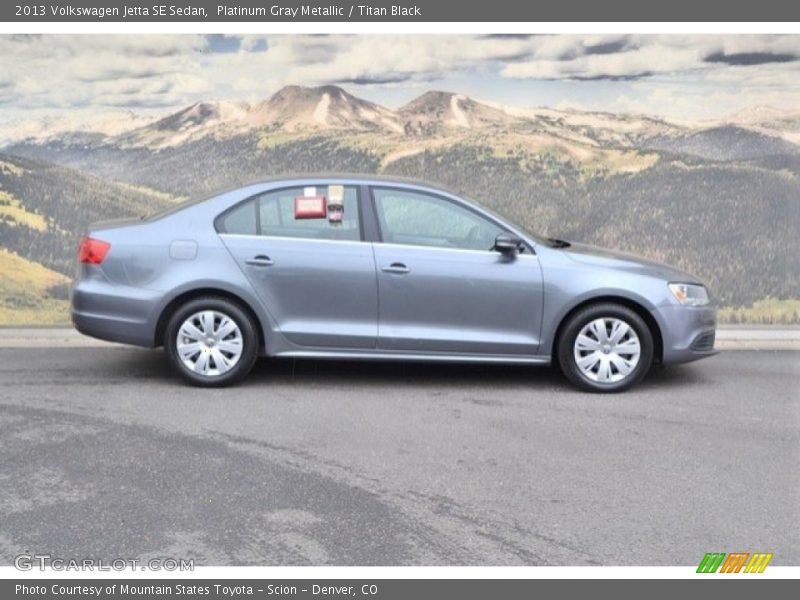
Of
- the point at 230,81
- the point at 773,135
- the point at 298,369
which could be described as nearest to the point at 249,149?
the point at 230,81

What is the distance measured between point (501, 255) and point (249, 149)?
449 cm

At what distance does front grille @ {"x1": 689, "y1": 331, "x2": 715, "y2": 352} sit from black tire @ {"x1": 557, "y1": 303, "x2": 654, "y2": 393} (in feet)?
1.14

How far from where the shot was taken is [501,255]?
7195 mm

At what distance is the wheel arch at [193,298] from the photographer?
7141 millimetres

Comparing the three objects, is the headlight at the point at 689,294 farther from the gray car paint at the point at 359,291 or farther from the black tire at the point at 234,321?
the black tire at the point at 234,321

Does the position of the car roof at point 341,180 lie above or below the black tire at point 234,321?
above

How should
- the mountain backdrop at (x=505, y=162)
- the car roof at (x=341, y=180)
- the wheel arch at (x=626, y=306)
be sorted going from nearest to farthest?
1. the wheel arch at (x=626, y=306)
2. the car roof at (x=341, y=180)
3. the mountain backdrop at (x=505, y=162)

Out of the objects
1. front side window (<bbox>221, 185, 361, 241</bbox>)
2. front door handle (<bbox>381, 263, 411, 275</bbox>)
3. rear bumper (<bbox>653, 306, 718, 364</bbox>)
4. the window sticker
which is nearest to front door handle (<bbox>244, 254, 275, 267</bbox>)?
front side window (<bbox>221, 185, 361, 241</bbox>)

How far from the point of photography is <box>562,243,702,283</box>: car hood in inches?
288

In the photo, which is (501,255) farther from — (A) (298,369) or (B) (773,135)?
(B) (773,135)

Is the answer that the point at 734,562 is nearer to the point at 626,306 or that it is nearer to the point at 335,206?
the point at 626,306

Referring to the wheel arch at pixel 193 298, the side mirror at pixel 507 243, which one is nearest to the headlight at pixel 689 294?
the side mirror at pixel 507 243

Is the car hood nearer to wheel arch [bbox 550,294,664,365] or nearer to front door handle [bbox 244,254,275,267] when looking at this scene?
wheel arch [bbox 550,294,664,365]

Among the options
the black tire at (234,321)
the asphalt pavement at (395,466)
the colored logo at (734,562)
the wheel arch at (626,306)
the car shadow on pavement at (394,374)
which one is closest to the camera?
the colored logo at (734,562)
